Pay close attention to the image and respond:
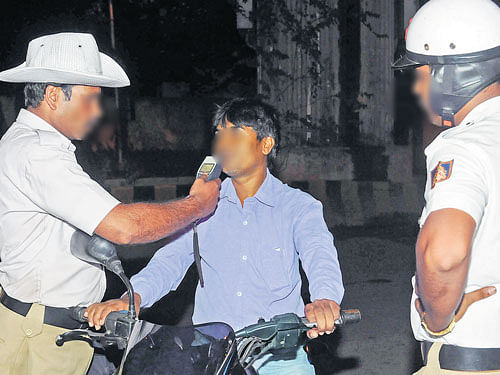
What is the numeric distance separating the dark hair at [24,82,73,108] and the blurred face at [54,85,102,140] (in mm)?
15

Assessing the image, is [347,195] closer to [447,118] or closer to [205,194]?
[205,194]

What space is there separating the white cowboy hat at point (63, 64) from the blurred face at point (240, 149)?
1.92ft

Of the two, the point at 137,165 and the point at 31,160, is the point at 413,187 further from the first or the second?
the point at 31,160

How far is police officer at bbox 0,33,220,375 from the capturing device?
107 inches

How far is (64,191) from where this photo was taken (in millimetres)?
2703

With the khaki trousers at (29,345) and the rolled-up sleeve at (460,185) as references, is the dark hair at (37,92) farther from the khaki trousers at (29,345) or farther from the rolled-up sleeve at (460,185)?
the rolled-up sleeve at (460,185)

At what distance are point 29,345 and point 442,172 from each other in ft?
5.77

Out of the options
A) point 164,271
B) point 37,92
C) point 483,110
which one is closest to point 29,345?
point 164,271

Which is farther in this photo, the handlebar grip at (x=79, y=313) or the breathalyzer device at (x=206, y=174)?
the breathalyzer device at (x=206, y=174)

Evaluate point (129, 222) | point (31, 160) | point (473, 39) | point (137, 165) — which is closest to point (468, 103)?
point (473, 39)

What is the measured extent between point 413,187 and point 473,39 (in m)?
8.80

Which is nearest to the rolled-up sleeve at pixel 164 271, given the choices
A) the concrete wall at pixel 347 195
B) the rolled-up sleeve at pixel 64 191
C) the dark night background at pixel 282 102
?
the rolled-up sleeve at pixel 64 191

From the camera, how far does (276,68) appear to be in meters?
11.3

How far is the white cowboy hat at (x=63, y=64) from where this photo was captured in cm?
300
